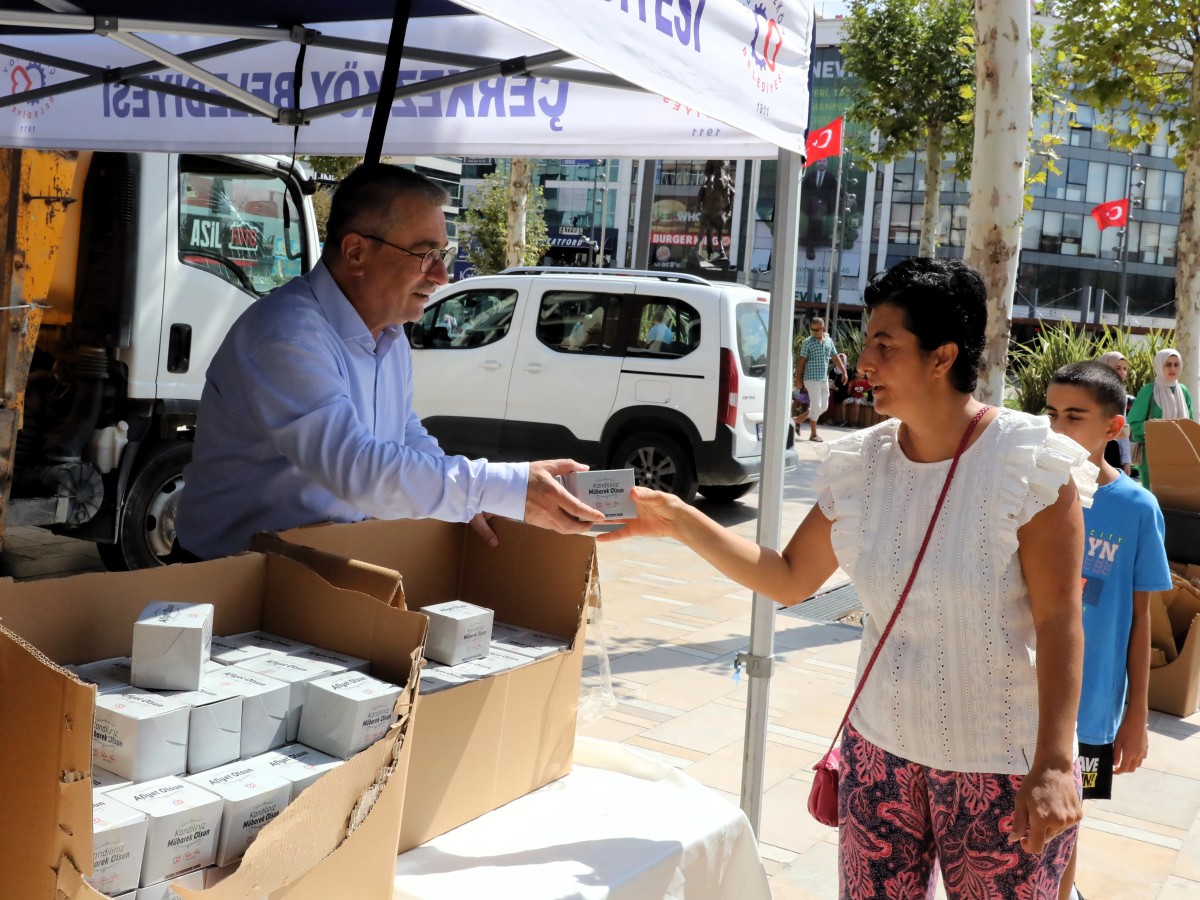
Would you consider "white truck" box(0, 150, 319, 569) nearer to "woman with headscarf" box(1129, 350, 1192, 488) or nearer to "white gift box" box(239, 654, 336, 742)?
"white gift box" box(239, 654, 336, 742)

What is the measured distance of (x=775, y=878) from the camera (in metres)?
4.00

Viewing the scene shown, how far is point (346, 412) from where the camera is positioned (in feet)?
7.39

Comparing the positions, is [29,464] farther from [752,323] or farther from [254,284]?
[752,323]

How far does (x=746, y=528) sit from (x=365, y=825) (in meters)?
8.87

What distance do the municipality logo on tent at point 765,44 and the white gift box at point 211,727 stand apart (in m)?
1.59

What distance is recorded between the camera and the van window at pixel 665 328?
10.4m

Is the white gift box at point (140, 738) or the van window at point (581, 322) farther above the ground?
the van window at point (581, 322)

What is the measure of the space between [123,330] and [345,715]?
579 centimetres

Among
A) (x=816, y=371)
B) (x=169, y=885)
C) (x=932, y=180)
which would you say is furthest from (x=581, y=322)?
(x=932, y=180)

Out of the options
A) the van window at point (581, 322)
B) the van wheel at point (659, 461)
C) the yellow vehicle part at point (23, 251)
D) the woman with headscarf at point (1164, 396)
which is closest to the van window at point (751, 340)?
the van wheel at point (659, 461)

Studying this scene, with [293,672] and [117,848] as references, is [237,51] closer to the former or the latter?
[293,672]

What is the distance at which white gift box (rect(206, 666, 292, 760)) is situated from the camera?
5.17ft

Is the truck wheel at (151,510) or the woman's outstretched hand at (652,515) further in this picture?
the truck wheel at (151,510)

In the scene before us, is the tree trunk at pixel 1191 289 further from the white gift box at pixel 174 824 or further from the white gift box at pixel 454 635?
the white gift box at pixel 174 824
